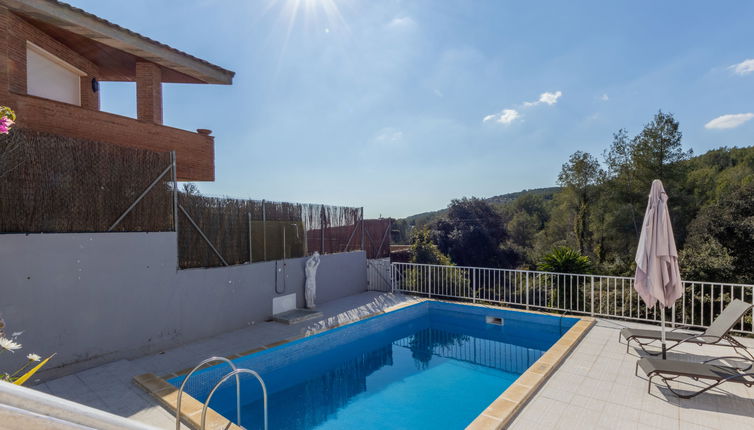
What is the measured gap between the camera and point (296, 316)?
786cm

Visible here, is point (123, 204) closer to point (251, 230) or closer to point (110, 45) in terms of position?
point (251, 230)

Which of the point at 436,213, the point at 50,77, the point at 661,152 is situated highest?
the point at 50,77

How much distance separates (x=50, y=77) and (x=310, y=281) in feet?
23.0

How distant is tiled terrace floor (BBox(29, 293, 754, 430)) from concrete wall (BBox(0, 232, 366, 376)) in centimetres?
34

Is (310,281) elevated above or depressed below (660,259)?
below

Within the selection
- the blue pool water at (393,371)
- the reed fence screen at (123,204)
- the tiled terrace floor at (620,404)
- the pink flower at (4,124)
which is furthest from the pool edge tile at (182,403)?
the tiled terrace floor at (620,404)

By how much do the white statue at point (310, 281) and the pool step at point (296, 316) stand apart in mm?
339

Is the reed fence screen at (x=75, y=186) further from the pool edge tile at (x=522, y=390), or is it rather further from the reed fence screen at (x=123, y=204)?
the pool edge tile at (x=522, y=390)

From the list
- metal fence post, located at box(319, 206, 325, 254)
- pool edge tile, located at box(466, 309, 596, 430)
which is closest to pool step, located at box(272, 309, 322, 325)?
→ metal fence post, located at box(319, 206, 325, 254)

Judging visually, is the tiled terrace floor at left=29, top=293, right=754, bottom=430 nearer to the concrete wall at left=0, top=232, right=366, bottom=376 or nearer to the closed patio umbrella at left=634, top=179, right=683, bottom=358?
the concrete wall at left=0, top=232, right=366, bottom=376

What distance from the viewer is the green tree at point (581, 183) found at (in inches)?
834

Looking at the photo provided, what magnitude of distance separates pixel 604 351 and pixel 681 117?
18.1 metres

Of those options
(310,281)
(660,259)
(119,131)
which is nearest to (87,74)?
(119,131)

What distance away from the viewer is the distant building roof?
6.50 meters
